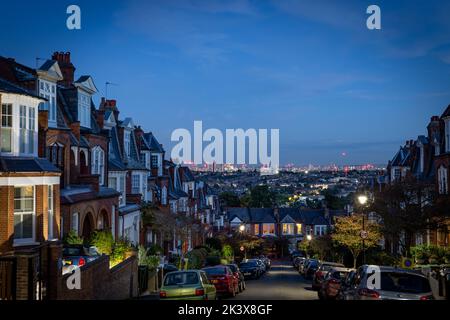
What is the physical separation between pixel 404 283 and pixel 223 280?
41.1 ft

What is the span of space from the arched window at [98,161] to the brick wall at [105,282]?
1109 cm

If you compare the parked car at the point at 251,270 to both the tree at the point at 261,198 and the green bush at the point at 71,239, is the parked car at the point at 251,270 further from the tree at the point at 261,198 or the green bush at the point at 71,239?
the tree at the point at 261,198

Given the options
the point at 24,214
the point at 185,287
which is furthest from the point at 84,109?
the point at 185,287

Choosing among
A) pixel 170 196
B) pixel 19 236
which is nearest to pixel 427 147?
pixel 170 196

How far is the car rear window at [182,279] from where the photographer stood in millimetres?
19953

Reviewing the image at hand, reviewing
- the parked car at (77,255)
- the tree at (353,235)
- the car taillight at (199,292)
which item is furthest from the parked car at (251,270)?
the car taillight at (199,292)

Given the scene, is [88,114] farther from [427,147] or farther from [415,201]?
[427,147]

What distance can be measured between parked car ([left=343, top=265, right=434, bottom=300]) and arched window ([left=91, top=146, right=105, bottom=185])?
81.1ft

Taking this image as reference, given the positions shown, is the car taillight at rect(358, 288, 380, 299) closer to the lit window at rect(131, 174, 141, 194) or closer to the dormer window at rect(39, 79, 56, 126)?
the dormer window at rect(39, 79, 56, 126)

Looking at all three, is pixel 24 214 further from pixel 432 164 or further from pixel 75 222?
pixel 432 164

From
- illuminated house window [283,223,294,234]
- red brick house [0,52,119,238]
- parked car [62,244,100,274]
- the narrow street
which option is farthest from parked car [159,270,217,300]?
illuminated house window [283,223,294,234]

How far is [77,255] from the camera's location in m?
22.7

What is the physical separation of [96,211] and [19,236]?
1028 cm
